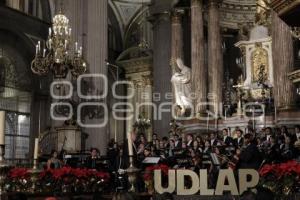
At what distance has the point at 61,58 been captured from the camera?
44.8 feet

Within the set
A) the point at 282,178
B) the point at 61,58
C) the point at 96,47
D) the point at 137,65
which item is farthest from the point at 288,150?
the point at 137,65

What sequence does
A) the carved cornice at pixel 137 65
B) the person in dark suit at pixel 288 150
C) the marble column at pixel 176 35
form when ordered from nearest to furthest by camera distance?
the person in dark suit at pixel 288 150 → the marble column at pixel 176 35 → the carved cornice at pixel 137 65

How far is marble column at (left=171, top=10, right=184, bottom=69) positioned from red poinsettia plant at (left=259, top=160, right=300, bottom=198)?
14.1m

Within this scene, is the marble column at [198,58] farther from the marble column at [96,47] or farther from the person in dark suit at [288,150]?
the person in dark suit at [288,150]

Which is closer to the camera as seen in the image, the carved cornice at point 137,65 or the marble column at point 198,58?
the marble column at point 198,58

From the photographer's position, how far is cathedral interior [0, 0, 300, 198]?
1425 cm

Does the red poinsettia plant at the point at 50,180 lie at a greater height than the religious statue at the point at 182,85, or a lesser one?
lesser

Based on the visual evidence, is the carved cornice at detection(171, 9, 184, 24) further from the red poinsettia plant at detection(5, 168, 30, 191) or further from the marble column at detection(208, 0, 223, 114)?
the red poinsettia plant at detection(5, 168, 30, 191)

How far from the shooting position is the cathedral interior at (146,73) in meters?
14.2

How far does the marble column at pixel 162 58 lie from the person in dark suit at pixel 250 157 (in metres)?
13.0

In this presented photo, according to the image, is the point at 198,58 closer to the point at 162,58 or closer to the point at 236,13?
the point at 162,58

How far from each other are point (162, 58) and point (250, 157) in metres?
14.3

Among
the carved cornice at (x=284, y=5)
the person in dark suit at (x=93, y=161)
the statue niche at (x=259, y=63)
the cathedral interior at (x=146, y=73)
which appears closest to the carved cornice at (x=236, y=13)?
the cathedral interior at (x=146, y=73)

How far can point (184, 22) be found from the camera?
2253 centimetres
